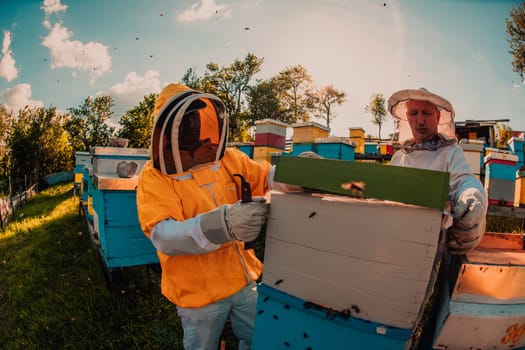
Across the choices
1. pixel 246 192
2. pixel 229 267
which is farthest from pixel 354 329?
pixel 229 267

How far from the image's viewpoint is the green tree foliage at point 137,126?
27111mm

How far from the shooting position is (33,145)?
24594 mm

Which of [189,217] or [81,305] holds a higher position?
[189,217]

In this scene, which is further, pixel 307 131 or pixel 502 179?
pixel 307 131

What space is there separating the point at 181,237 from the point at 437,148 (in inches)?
58.4

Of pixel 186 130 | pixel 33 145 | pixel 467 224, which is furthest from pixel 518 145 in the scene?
pixel 33 145

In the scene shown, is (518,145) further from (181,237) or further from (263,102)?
(263,102)

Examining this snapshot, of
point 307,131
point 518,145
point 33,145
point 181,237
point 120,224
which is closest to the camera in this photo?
point 181,237

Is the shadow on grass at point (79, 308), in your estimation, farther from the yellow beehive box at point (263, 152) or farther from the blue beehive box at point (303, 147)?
the blue beehive box at point (303, 147)

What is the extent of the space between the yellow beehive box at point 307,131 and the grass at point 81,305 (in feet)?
5.79

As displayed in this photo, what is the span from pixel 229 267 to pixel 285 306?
624 mm

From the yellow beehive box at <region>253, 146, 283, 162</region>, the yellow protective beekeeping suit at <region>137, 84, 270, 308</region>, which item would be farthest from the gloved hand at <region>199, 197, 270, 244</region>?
the yellow beehive box at <region>253, 146, 283, 162</region>

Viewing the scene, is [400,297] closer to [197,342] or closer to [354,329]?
[354,329]

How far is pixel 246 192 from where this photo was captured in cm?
117
